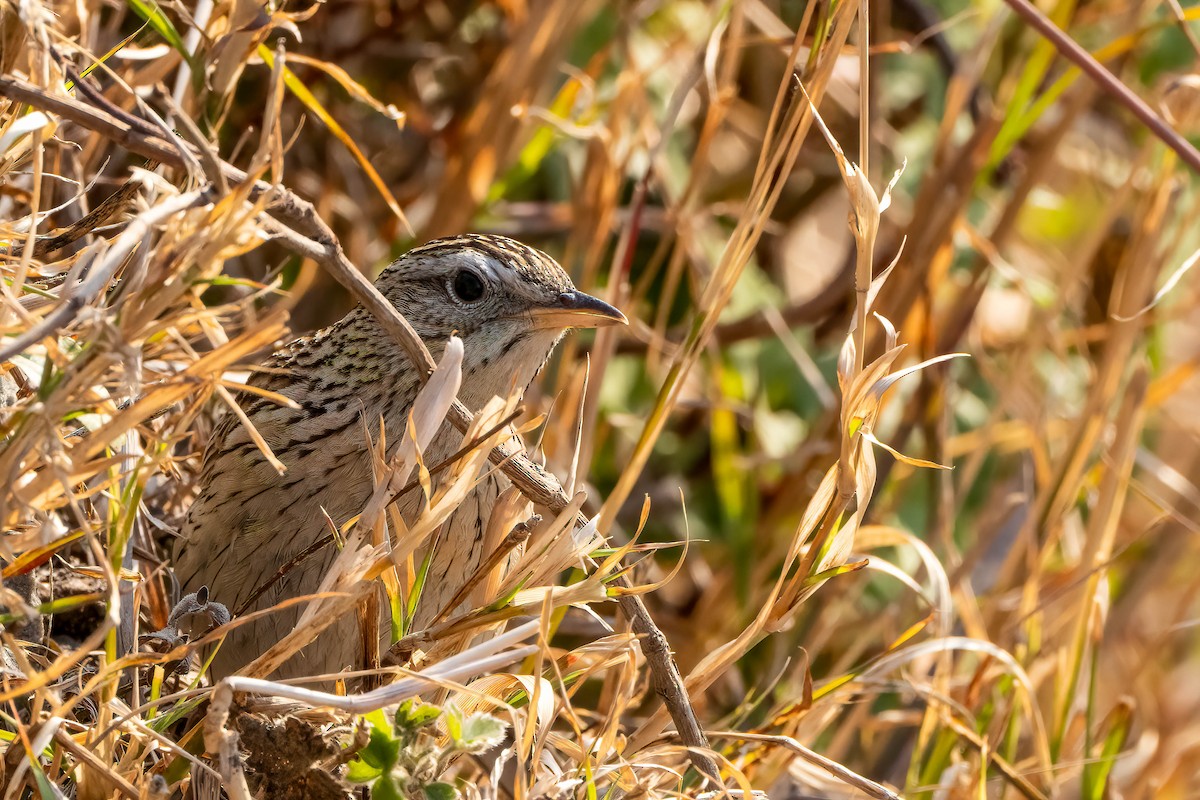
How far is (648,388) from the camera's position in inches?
168

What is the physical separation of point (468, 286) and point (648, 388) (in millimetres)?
1334

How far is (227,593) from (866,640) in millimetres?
1431

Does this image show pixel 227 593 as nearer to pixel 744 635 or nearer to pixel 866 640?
pixel 744 635

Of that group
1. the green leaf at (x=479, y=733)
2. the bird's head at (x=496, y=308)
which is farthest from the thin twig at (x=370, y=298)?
the bird's head at (x=496, y=308)

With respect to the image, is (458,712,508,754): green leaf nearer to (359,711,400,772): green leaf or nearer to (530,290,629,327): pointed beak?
(359,711,400,772): green leaf

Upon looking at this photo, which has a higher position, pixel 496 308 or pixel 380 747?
pixel 496 308

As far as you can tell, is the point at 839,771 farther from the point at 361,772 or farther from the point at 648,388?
the point at 648,388

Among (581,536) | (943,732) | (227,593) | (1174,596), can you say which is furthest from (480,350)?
(1174,596)

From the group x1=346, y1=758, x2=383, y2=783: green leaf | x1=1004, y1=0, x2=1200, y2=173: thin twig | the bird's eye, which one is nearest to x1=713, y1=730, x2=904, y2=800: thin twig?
x1=346, y1=758, x2=383, y2=783: green leaf

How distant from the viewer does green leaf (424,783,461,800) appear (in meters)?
1.90

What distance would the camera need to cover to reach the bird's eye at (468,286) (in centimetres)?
301

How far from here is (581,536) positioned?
2.06 metres

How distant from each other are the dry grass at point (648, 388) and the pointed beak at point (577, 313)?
0.40 feet

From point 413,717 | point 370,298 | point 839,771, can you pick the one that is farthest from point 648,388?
point 413,717
